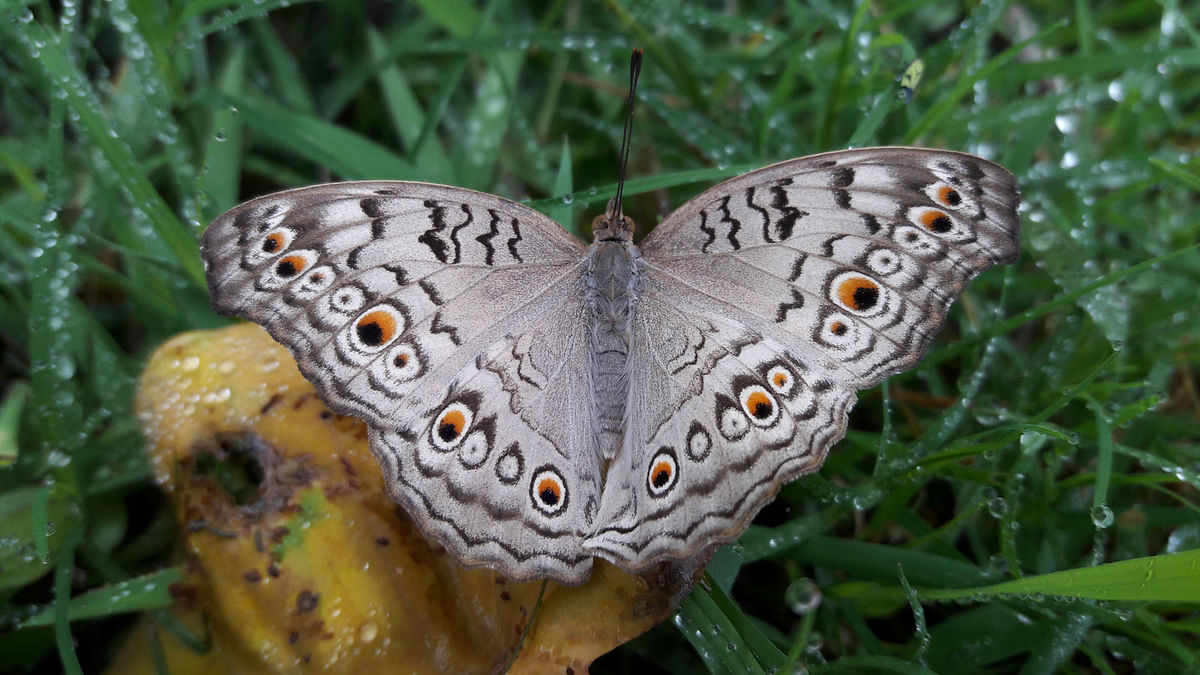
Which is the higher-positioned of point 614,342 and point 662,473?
point 614,342

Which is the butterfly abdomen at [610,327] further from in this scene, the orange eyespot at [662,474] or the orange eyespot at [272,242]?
the orange eyespot at [272,242]

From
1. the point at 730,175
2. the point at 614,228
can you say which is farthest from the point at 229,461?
the point at 730,175

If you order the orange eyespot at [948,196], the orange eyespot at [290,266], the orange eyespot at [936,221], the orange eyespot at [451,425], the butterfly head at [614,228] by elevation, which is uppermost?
the orange eyespot at [948,196]

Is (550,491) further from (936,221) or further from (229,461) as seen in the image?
(936,221)

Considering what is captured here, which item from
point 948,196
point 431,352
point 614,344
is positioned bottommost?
point 431,352

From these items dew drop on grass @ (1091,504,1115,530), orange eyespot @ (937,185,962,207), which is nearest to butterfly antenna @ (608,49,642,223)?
orange eyespot @ (937,185,962,207)

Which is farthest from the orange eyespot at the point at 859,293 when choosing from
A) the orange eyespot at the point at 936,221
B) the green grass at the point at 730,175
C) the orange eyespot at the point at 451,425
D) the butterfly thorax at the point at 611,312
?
the orange eyespot at the point at 451,425
